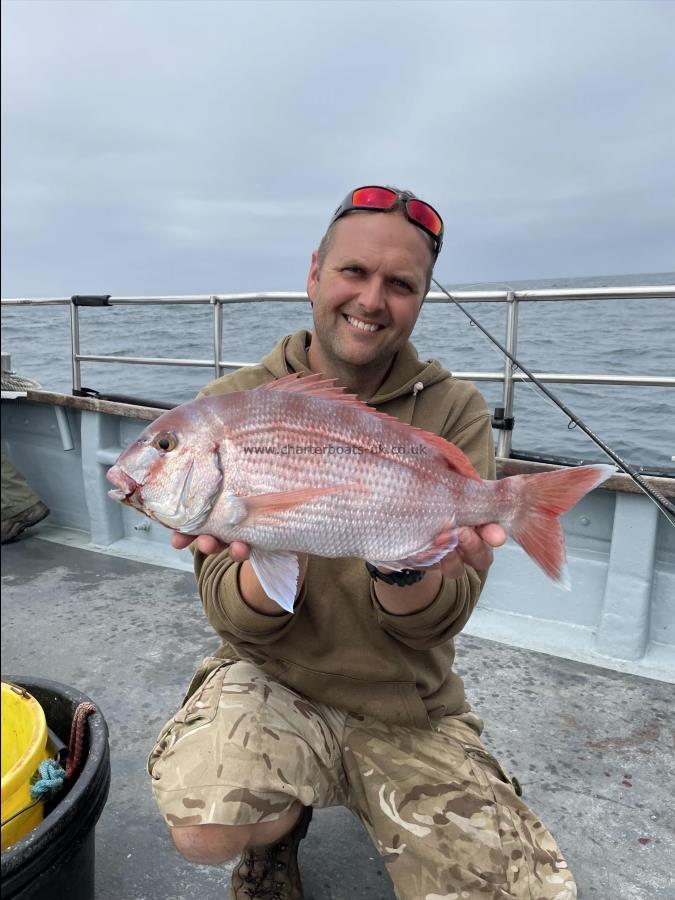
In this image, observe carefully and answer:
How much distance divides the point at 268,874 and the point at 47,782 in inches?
28.6

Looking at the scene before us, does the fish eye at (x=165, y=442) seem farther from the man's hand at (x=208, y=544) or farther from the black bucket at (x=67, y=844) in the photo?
the black bucket at (x=67, y=844)

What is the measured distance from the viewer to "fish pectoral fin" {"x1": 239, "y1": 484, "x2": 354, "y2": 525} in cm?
171

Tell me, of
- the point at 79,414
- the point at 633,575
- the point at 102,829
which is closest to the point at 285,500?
the point at 102,829

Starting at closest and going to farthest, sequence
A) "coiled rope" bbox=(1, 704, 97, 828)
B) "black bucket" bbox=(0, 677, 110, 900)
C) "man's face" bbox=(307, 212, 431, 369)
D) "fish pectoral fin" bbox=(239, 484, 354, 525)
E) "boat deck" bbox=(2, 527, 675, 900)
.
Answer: "black bucket" bbox=(0, 677, 110, 900) < "fish pectoral fin" bbox=(239, 484, 354, 525) < "coiled rope" bbox=(1, 704, 97, 828) < "man's face" bbox=(307, 212, 431, 369) < "boat deck" bbox=(2, 527, 675, 900)

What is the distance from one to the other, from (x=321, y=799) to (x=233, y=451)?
3.72 feet

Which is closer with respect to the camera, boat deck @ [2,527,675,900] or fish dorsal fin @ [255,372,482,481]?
fish dorsal fin @ [255,372,482,481]

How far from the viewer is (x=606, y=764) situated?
2781 mm

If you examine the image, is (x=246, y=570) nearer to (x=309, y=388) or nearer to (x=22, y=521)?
(x=309, y=388)

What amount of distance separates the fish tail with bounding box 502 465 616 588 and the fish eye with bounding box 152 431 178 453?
0.92 m

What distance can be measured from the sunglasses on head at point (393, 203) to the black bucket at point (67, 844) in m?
1.83

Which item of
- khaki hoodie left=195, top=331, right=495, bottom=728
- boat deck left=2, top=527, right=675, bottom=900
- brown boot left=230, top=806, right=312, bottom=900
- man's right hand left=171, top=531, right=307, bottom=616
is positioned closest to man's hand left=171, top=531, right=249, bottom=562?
man's right hand left=171, top=531, right=307, bottom=616

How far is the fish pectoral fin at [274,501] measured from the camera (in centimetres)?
171

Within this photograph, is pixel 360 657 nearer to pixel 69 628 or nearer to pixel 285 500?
pixel 285 500

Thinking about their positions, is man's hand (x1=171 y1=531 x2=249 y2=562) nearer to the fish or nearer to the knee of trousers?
the fish
